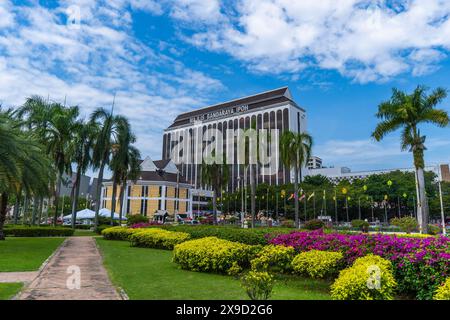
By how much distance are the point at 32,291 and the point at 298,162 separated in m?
26.7

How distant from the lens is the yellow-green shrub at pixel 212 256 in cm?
1079

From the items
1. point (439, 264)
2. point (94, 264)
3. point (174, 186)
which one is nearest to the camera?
point (439, 264)

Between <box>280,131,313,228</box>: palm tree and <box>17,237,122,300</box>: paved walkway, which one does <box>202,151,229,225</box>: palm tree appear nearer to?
<box>280,131,313,228</box>: palm tree

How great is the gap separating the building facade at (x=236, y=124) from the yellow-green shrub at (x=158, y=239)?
69.2m

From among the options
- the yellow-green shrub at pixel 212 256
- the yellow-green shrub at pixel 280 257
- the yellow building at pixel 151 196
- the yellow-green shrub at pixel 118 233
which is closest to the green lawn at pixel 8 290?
the yellow-green shrub at pixel 212 256

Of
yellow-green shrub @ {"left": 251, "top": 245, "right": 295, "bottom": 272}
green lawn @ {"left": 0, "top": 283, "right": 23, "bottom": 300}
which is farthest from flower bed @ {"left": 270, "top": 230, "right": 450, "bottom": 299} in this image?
green lawn @ {"left": 0, "top": 283, "right": 23, "bottom": 300}

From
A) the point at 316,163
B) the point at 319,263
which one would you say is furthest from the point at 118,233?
the point at 316,163

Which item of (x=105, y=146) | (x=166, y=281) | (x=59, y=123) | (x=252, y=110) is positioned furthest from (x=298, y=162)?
(x=252, y=110)

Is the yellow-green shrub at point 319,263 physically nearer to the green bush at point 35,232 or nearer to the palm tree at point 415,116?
the palm tree at point 415,116

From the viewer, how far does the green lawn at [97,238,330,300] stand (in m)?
7.89

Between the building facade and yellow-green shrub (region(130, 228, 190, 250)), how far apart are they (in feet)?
227

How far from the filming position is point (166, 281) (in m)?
9.52

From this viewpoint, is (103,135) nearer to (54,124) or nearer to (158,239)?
(54,124)
